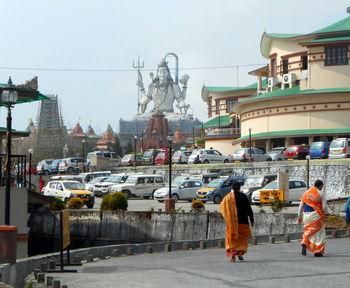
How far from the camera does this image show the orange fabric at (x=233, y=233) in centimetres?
1427

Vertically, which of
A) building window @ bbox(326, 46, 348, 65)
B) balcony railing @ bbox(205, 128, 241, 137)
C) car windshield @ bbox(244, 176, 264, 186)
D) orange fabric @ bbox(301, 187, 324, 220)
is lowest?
orange fabric @ bbox(301, 187, 324, 220)

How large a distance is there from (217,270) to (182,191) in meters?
26.5

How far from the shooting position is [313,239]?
1468 cm

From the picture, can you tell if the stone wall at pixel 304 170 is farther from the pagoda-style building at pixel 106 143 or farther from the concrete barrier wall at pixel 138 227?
the pagoda-style building at pixel 106 143

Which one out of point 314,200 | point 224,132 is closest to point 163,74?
point 224,132

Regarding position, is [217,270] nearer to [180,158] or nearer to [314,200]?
[314,200]

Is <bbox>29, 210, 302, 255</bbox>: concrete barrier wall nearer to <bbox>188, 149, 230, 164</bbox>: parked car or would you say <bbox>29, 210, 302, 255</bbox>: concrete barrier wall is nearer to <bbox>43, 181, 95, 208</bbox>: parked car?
<bbox>43, 181, 95, 208</bbox>: parked car

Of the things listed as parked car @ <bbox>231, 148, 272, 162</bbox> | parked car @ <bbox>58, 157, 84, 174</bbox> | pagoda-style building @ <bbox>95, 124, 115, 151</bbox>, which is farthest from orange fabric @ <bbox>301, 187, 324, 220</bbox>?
pagoda-style building @ <bbox>95, 124, 115, 151</bbox>

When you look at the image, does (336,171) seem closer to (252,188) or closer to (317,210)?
(252,188)

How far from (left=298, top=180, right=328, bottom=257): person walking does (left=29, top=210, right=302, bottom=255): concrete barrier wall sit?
24.6 feet

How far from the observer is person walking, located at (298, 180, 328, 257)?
14.6 meters

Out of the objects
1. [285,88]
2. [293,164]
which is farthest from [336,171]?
[285,88]

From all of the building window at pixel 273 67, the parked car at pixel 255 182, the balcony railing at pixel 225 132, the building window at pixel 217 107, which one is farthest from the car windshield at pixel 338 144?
the building window at pixel 217 107

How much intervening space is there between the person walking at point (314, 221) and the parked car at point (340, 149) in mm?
28558
